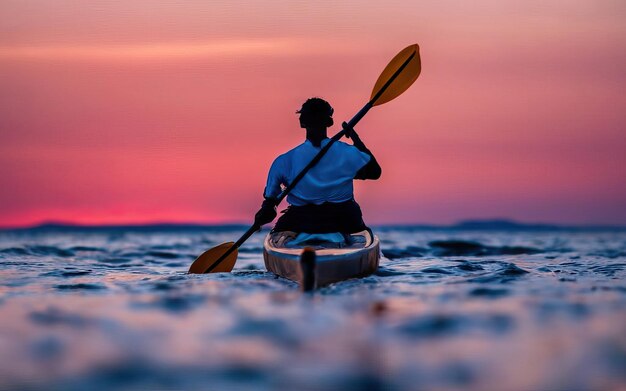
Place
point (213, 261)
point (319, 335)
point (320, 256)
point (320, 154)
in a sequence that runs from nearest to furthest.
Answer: point (319, 335)
point (320, 256)
point (320, 154)
point (213, 261)

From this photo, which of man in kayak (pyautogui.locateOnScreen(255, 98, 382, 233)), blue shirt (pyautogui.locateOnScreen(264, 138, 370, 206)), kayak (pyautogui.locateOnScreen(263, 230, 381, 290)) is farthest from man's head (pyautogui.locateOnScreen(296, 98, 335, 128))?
kayak (pyautogui.locateOnScreen(263, 230, 381, 290))

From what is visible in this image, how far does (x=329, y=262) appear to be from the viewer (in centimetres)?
673

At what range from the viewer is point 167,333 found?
4797mm

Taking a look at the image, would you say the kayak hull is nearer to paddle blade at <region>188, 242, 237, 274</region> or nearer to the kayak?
the kayak

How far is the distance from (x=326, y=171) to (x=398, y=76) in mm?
2263

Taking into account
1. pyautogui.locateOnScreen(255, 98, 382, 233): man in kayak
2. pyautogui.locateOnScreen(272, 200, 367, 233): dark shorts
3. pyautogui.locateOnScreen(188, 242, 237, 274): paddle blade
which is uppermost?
pyautogui.locateOnScreen(255, 98, 382, 233): man in kayak

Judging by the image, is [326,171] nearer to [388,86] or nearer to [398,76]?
[388,86]

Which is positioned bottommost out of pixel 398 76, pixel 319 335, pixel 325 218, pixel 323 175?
pixel 319 335

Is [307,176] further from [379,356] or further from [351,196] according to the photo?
[379,356]

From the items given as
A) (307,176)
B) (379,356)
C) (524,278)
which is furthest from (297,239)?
(379,356)

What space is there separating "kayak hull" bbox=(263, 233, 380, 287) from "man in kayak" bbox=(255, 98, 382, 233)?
350 mm

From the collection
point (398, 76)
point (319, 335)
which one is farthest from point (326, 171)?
point (319, 335)

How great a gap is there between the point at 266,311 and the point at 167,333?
97 centimetres

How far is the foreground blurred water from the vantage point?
12.1ft
